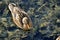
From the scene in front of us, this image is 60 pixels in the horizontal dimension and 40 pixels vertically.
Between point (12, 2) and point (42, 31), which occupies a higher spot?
point (12, 2)

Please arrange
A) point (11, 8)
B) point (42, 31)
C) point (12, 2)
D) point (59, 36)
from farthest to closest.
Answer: point (12, 2) → point (11, 8) → point (42, 31) → point (59, 36)

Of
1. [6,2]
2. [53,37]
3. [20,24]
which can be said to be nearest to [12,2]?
[6,2]

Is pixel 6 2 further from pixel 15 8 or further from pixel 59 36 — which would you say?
pixel 59 36

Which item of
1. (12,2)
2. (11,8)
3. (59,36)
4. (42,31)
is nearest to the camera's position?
(59,36)

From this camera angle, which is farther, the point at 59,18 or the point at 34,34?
the point at 59,18

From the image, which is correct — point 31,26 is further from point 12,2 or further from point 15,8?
point 12,2

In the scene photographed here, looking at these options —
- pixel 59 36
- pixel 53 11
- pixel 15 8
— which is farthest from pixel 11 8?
pixel 59 36
